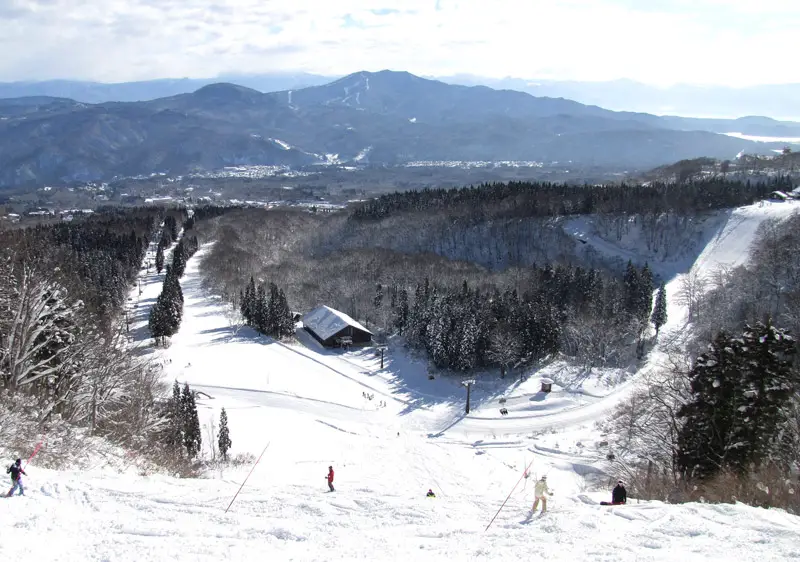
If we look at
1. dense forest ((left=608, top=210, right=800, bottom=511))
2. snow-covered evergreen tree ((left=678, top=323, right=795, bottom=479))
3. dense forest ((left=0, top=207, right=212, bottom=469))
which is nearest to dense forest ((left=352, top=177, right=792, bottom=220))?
dense forest ((left=608, top=210, right=800, bottom=511))

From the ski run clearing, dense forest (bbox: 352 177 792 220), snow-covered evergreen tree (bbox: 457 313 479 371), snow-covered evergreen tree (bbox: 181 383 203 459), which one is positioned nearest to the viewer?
the ski run clearing

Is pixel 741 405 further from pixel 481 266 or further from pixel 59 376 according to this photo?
pixel 481 266

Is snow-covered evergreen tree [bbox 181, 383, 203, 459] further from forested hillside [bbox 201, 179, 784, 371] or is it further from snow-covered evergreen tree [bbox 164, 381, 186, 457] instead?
forested hillside [bbox 201, 179, 784, 371]

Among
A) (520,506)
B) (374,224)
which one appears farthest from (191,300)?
(520,506)

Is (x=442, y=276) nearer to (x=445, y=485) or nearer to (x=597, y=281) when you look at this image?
(x=597, y=281)

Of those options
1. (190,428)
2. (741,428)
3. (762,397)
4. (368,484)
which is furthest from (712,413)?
(190,428)

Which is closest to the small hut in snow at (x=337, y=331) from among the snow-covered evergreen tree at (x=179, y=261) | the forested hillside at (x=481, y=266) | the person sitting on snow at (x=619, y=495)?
the forested hillside at (x=481, y=266)
